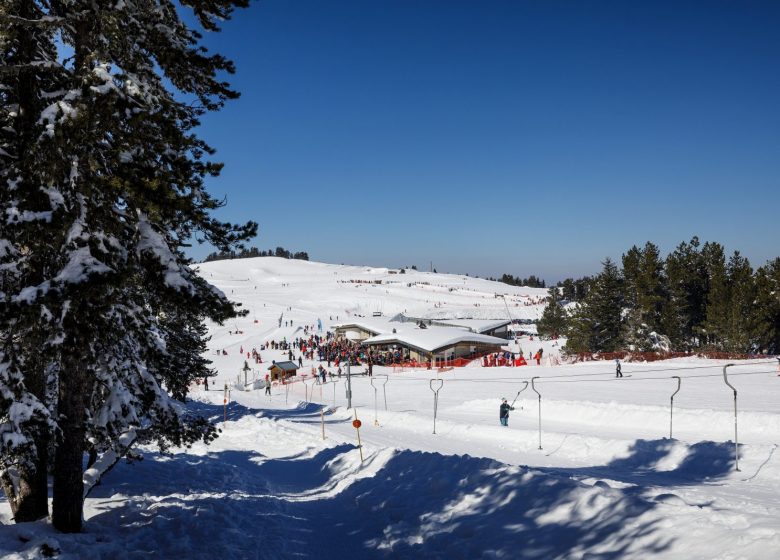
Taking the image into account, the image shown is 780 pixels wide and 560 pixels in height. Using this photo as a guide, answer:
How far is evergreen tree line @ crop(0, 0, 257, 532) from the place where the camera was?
227 inches

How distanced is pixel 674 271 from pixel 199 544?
55.5 metres

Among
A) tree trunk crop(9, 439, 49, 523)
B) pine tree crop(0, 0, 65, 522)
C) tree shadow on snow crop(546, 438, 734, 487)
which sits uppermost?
pine tree crop(0, 0, 65, 522)

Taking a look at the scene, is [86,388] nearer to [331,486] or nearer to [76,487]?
[76,487]

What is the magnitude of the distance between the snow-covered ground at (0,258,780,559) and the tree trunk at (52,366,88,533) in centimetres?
30

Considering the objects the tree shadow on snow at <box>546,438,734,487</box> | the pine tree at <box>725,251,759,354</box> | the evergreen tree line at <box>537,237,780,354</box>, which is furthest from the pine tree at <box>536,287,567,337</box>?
the tree shadow on snow at <box>546,438,734,487</box>

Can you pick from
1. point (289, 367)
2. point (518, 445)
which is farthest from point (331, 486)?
point (289, 367)

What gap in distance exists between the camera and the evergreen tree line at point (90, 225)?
5766 mm

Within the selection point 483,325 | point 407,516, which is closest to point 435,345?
point 483,325

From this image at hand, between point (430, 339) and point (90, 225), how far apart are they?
50383 mm

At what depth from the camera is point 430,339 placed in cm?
5538

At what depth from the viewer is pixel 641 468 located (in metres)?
14.9

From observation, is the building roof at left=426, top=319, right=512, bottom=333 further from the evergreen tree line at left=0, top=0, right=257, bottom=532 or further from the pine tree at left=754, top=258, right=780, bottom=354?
the evergreen tree line at left=0, top=0, right=257, bottom=532

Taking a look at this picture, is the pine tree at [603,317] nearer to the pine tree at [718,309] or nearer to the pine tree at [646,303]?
the pine tree at [646,303]

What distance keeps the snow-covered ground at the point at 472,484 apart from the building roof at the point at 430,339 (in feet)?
63.5
